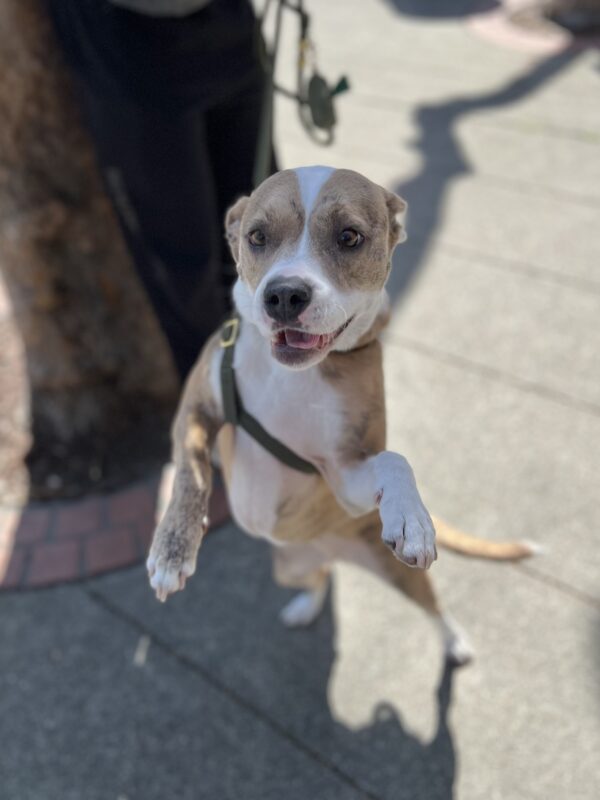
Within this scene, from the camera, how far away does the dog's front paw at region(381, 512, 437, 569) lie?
5.94ft

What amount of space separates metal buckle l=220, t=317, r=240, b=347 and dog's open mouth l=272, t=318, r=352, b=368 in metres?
0.40

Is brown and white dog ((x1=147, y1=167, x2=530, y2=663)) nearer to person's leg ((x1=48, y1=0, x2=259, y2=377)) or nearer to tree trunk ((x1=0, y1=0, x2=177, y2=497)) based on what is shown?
person's leg ((x1=48, y1=0, x2=259, y2=377))

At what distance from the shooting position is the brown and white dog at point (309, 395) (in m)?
1.89

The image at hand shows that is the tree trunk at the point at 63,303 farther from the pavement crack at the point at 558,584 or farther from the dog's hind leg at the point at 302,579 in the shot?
the pavement crack at the point at 558,584

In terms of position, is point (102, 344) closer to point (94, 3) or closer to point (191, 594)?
point (191, 594)

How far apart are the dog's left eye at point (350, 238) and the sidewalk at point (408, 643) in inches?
68.4

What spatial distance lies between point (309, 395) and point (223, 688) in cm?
138

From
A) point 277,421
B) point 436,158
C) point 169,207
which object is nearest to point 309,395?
point 277,421

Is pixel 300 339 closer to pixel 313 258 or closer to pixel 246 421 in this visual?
pixel 313 258

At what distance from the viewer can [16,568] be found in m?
3.37

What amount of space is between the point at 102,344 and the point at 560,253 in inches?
119

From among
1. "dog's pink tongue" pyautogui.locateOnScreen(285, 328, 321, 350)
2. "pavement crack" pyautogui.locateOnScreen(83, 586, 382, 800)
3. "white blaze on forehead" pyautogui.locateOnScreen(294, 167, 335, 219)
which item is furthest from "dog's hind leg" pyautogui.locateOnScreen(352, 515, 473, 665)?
"white blaze on forehead" pyautogui.locateOnScreen(294, 167, 335, 219)

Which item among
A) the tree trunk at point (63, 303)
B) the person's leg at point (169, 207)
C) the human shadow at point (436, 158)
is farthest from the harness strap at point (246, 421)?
the human shadow at point (436, 158)

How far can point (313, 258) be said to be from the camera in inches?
75.9
